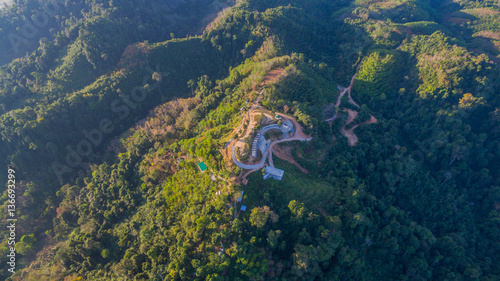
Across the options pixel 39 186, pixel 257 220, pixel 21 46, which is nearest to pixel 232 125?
pixel 257 220

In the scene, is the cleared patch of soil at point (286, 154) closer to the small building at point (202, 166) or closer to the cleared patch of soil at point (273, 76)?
the small building at point (202, 166)

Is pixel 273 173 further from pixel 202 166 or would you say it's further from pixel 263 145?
pixel 202 166

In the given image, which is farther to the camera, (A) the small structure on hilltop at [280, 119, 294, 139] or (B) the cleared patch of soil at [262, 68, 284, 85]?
(B) the cleared patch of soil at [262, 68, 284, 85]

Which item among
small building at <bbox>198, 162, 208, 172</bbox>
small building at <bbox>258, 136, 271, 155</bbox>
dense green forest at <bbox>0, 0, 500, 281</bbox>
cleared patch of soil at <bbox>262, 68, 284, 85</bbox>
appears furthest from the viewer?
cleared patch of soil at <bbox>262, 68, 284, 85</bbox>

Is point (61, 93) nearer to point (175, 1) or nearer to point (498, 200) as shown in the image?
point (175, 1)

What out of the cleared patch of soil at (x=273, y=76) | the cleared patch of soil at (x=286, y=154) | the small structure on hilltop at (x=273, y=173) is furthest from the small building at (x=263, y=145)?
the cleared patch of soil at (x=273, y=76)

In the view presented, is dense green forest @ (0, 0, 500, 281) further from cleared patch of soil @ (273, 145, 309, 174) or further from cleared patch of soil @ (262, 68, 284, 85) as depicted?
cleared patch of soil @ (273, 145, 309, 174)

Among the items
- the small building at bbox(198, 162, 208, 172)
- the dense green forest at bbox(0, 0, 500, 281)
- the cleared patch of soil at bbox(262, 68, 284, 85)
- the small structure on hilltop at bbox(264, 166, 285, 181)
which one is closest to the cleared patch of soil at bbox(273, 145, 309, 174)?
the dense green forest at bbox(0, 0, 500, 281)
